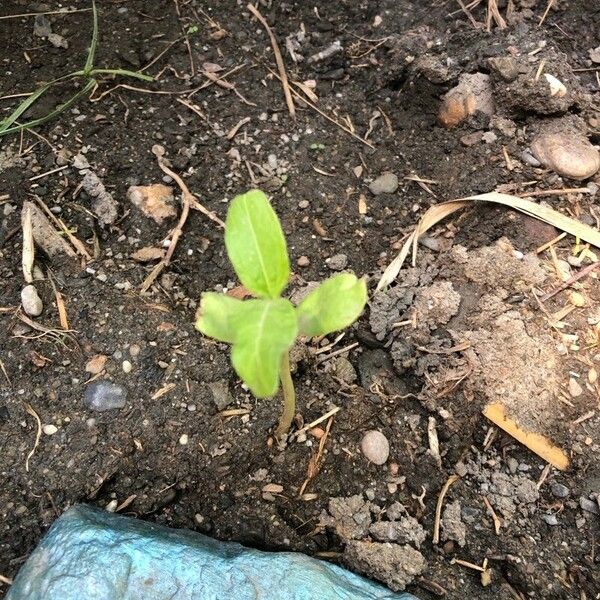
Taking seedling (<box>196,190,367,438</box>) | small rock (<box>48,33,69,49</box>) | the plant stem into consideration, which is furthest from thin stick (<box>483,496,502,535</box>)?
small rock (<box>48,33,69,49</box>)

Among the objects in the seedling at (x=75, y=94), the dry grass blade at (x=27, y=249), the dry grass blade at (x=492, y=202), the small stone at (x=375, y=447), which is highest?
the seedling at (x=75, y=94)

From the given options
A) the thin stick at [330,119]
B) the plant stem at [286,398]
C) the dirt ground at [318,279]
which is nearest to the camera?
the plant stem at [286,398]

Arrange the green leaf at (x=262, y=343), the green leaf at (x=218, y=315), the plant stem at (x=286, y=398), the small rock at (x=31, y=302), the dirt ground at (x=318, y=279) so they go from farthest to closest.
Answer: the small rock at (x=31, y=302) → the dirt ground at (x=318, y=279) → the plant stem at (x=286, y=398) → the green leaf at (x=218, y=315) → the green leaf at (x=262, y=343)

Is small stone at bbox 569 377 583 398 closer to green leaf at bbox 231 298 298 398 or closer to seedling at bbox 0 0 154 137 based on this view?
green leaf at bbox 231 298 298 398

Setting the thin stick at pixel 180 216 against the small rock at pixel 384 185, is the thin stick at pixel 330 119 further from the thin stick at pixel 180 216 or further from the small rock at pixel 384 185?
the thin stick at pixel 180 216

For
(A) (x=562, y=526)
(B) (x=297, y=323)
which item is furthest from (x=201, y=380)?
(A) (x=562, y=526)

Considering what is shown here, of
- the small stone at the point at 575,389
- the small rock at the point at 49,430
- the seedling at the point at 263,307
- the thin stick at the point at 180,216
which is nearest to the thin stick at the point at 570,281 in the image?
the small stone at the point at 575,389

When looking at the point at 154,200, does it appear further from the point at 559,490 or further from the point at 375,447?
the point at 559,490

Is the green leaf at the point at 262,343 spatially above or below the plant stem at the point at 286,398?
above
